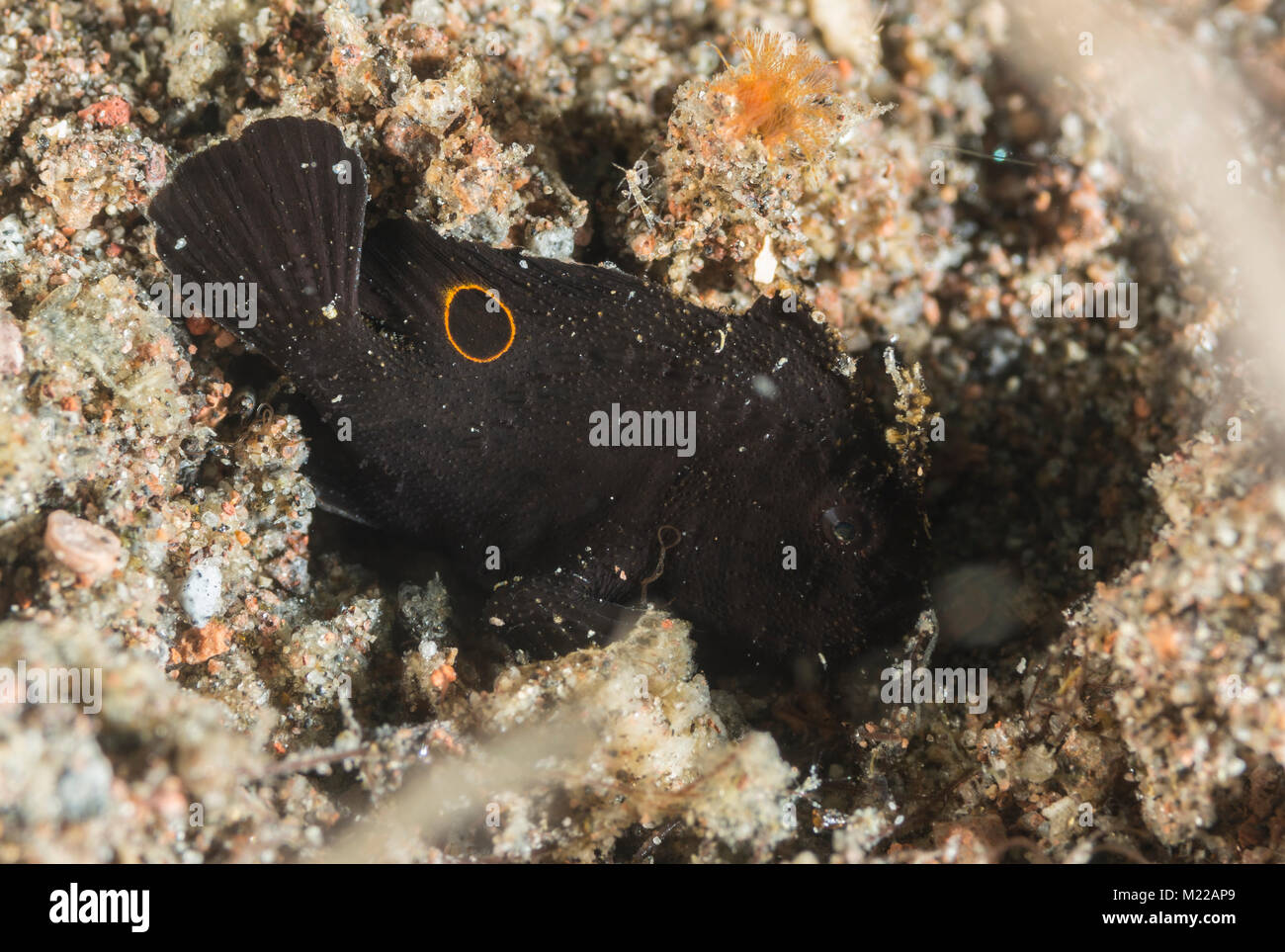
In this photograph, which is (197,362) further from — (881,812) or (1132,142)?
(1132,142)

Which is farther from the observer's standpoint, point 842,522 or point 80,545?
point 842,522

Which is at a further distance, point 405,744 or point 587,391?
point 587,391

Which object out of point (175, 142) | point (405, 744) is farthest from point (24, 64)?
point (405, 744)

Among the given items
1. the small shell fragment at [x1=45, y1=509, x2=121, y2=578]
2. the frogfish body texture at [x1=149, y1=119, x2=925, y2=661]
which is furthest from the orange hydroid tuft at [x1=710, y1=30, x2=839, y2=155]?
the small shell fragment at [x1=45, y1=509, x2=121, y2=578]
